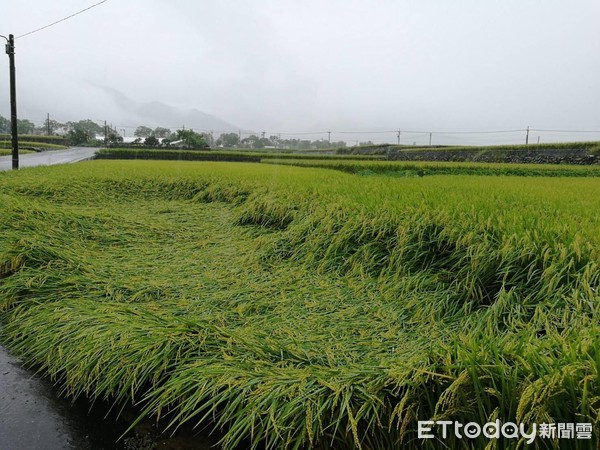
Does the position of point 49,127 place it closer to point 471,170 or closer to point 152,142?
point 152,142

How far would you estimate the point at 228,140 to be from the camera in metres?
28.8

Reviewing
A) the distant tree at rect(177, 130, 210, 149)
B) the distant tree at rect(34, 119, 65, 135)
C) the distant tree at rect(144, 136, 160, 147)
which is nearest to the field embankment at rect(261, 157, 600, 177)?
the distant tree at rect(177, 130, 210, 149)

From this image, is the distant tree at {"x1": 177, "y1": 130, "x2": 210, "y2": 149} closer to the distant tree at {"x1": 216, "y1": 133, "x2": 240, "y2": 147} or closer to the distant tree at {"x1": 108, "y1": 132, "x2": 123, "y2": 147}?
the distant tree at {"x1": 216, "y1": 133, "x2": 240, "y2": 147}

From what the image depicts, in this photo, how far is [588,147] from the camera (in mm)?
12930

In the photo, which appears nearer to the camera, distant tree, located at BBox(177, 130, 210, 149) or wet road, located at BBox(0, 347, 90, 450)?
wet road, located at BBox(0, 347, 90, 450)

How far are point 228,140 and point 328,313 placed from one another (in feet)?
91.9

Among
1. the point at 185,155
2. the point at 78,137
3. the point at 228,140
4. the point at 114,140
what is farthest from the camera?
the point at 78,137

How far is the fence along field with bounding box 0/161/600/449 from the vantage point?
1234mm

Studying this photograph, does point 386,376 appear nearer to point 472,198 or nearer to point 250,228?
point 472,198

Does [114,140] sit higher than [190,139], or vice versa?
[114,140]

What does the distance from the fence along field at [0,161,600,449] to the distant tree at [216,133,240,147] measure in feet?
80.4

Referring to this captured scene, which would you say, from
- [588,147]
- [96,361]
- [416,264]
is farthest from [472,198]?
[588,147]

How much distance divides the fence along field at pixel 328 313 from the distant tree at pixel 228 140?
24.5 m

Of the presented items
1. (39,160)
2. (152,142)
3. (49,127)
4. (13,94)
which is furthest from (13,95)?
(49,127)
